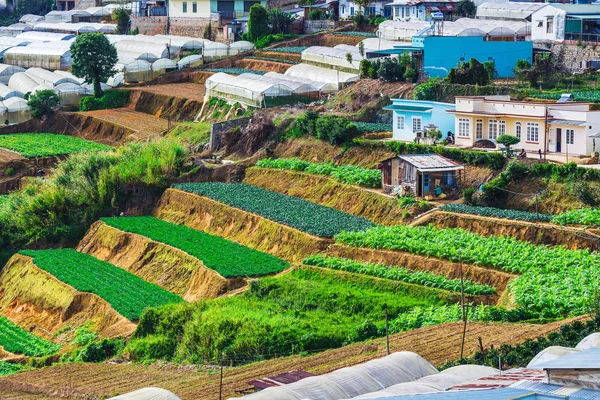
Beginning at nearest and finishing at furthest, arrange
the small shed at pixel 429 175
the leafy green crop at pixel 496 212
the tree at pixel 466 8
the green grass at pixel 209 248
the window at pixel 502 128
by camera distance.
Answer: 1. the leafy green crop at pixel 496 212
2. the green grass at pixel 209 248
3. the small shed at pixel 429 175
4. the window at pixel 502 128
5. the tree at pixel 466 8

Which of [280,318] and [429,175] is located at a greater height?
[429,175]

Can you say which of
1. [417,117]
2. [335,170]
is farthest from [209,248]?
[417,117]

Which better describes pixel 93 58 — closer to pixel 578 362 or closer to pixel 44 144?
pixel 44 144

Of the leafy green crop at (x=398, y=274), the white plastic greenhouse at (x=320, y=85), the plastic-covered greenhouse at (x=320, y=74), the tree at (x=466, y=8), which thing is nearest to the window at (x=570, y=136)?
the leafy green crop at (x=398, y=274)

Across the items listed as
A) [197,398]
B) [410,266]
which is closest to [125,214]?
[410,266]

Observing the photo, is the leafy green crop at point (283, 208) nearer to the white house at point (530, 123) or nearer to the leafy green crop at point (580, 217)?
the white house at point (530, 123)

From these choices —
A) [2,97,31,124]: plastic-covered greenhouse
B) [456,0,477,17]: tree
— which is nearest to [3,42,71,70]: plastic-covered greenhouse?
[2,97,31,124]: plastic-covered greenhouse
